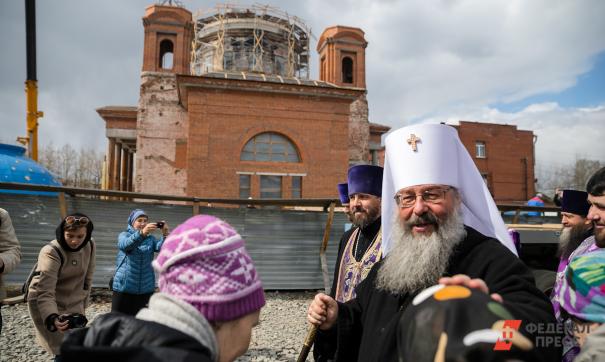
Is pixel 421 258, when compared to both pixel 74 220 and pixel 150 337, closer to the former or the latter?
pixel 150 337

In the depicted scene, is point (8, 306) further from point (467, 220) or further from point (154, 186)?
point (154, 186)

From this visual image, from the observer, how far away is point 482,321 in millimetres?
840

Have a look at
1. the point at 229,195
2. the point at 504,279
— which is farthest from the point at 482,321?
the point at 229,195

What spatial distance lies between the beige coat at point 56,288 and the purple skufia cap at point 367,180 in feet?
8.97

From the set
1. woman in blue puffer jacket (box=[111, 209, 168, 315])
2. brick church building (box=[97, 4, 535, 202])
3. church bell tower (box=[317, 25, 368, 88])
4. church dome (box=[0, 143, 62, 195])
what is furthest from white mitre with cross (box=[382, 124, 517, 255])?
church bell tower (box=[317, 25, 368, 88])

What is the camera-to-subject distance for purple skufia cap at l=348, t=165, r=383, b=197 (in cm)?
358

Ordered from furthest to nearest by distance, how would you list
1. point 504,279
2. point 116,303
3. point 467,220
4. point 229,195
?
1. point 229,195
2. point 116,303
3. point 467,220
4. point 504,279

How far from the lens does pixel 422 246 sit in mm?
1826

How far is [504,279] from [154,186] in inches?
973

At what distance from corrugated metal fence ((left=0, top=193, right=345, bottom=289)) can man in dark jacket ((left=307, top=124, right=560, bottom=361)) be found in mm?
6192

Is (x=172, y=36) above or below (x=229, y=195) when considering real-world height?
above

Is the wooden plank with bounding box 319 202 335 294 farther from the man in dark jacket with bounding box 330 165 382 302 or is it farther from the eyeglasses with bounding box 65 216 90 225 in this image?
the eyeglasses with bounding box 65 216 90 225

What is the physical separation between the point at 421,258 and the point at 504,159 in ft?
129

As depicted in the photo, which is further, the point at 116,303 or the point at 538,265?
the point at 538,265
